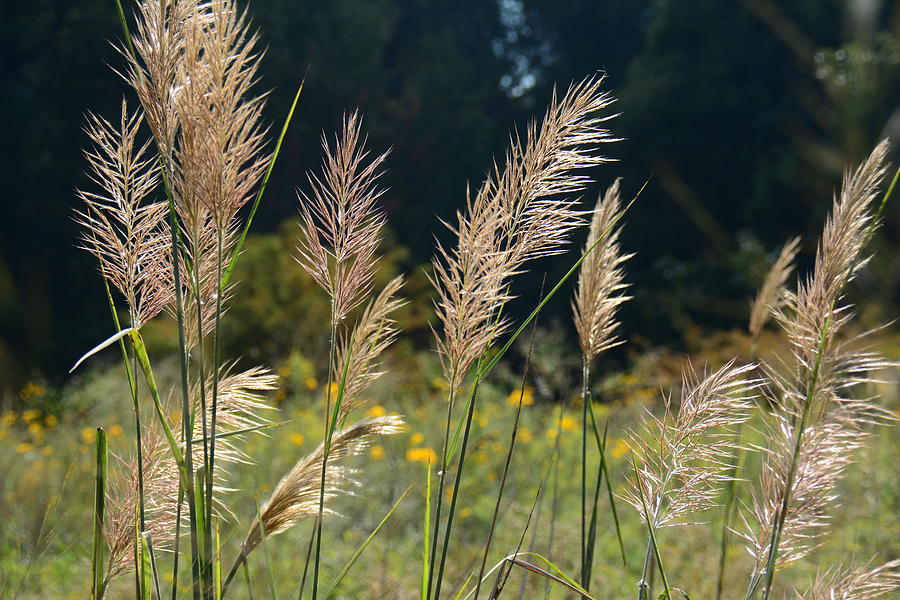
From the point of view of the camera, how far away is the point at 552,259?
1346cm

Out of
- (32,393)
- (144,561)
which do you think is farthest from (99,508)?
(32,393)

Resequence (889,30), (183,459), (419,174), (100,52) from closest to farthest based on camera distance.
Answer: (183,459)
(889,30)
(100,52)
(419,174)

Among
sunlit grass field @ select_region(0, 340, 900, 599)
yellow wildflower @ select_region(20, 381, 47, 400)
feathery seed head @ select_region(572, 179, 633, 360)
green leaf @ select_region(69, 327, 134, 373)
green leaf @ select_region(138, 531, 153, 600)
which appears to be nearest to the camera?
green leaf @ select_region(69, 327, 134, 373)

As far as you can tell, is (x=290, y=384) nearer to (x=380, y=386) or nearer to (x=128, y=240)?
(x=380, y=386)

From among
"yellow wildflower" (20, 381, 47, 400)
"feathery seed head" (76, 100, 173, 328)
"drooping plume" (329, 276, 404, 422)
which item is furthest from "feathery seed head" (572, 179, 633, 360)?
"yellow wildflower" (20, 381, 47, 400)

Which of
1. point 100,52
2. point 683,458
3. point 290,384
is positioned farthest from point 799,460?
point 100,52

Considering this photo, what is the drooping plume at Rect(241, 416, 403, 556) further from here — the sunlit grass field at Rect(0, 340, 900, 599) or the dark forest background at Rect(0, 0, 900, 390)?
the dark forest background at Rect(0, 0, 900, 390)

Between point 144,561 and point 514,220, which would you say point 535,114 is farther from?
point 144,561

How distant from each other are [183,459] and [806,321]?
653mm

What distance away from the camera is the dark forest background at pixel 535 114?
38.2ft

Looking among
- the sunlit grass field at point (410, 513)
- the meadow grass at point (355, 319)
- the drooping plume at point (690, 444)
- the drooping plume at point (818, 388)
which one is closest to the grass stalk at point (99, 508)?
the meadow grass at point (355, 319)

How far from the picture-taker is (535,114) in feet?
34.4

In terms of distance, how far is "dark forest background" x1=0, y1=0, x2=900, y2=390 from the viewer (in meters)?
11.6

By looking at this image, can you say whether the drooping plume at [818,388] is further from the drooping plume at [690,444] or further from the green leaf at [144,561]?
the green leaf at [144,561]
